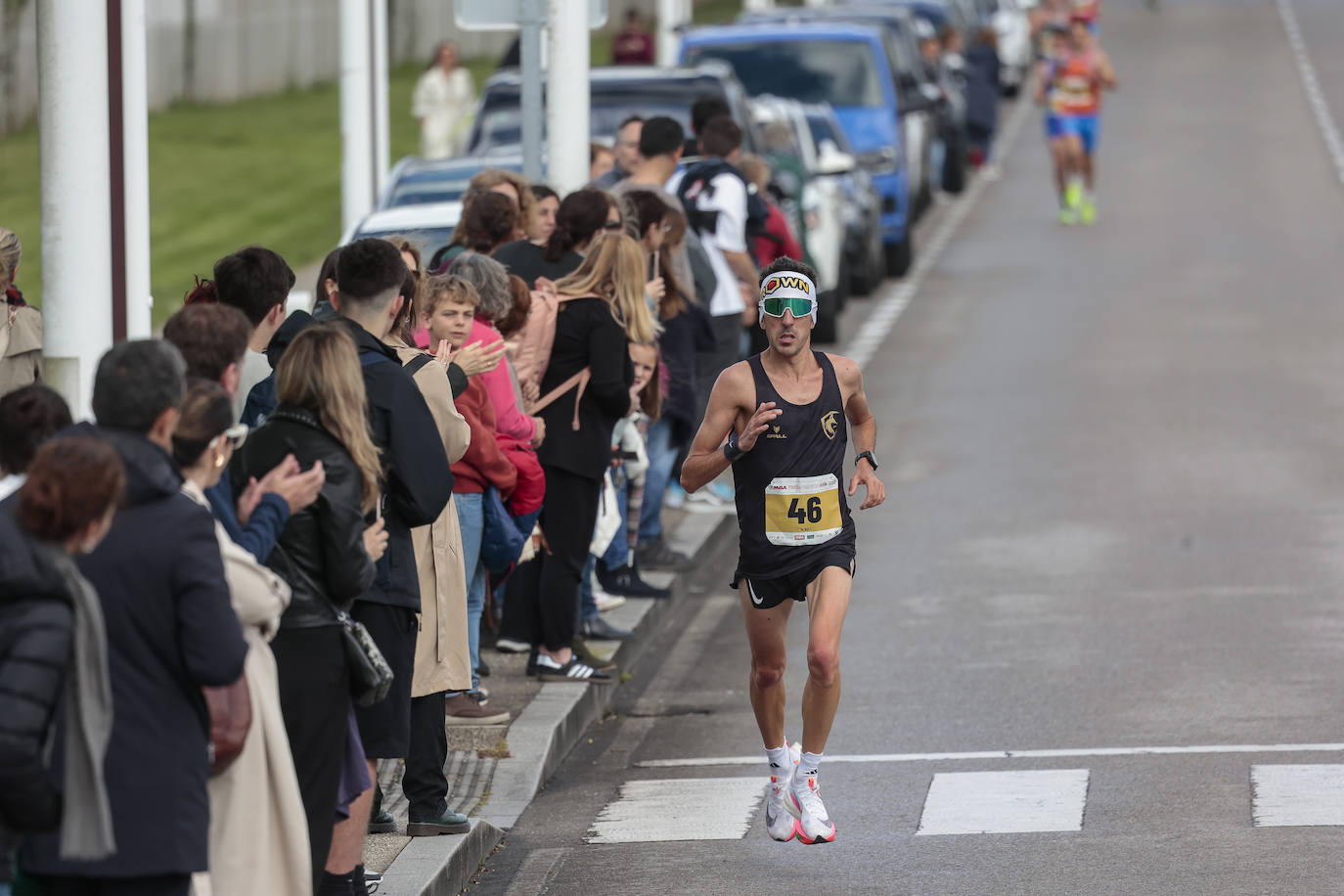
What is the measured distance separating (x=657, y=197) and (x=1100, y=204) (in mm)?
20109

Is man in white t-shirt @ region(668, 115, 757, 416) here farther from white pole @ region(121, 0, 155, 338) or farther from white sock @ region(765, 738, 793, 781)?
white pole @ region(121, 0, 155, 338)

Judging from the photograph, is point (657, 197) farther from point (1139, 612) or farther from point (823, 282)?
point (823, 282)

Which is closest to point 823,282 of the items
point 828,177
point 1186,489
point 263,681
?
point 828,177

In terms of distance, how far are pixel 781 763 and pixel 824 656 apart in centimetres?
41

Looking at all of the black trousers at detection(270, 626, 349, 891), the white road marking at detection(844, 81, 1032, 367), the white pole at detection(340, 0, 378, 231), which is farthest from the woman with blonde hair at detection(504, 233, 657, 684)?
the white pole at detection(340, 0, 378, 231)

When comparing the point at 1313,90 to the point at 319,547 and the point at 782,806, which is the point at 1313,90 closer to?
the point at 782,806

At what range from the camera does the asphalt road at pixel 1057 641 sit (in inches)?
326

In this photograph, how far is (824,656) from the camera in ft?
27.6

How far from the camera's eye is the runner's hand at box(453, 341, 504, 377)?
8.53m

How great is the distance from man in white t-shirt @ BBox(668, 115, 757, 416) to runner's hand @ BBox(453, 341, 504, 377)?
15.4 feet

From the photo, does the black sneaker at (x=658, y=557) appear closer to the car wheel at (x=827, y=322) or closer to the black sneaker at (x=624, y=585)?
the black sneaker at (x=624, y=585)

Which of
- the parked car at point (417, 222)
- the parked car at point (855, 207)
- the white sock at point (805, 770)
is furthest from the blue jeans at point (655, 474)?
the parked car at point (855, 207)

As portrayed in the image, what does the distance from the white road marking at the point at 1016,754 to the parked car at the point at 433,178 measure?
244 inches

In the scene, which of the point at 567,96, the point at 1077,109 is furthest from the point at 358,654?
the point at 1077,109
